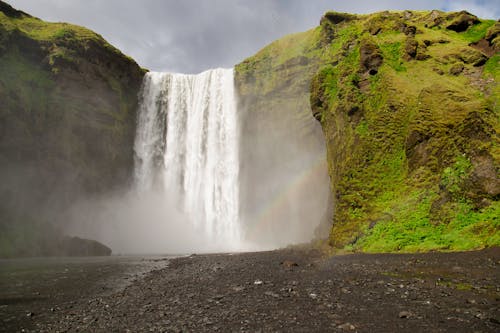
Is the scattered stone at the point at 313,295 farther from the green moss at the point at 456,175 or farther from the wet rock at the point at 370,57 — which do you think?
the wet rock at the point at 370,57

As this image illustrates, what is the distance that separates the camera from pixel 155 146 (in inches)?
2060

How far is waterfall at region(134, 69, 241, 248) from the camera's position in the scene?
46.1m

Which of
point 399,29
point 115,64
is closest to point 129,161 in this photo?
point 115,64

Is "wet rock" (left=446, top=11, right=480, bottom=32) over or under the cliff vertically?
over

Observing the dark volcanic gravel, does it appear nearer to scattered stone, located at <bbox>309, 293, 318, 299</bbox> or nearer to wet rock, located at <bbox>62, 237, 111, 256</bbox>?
scattered stone, located at <bbox>309, 293, 318, 299</bbox>

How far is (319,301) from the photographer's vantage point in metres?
8.10

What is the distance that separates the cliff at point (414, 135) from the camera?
14.3 meters

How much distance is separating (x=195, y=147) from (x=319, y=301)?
144ft

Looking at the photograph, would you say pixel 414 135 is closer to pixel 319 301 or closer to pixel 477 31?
pixel 319 301

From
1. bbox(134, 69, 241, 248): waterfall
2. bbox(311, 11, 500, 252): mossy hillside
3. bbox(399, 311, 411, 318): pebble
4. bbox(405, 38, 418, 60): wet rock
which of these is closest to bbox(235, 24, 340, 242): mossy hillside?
bbox(134, 69, 241, 248): waterfall

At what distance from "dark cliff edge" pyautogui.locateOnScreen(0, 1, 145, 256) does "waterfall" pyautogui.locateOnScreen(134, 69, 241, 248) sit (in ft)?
10.8

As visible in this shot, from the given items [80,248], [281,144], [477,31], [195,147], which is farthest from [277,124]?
[80,248]

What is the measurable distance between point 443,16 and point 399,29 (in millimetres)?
9646

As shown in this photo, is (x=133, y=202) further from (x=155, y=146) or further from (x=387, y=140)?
(x=387, y=140)
